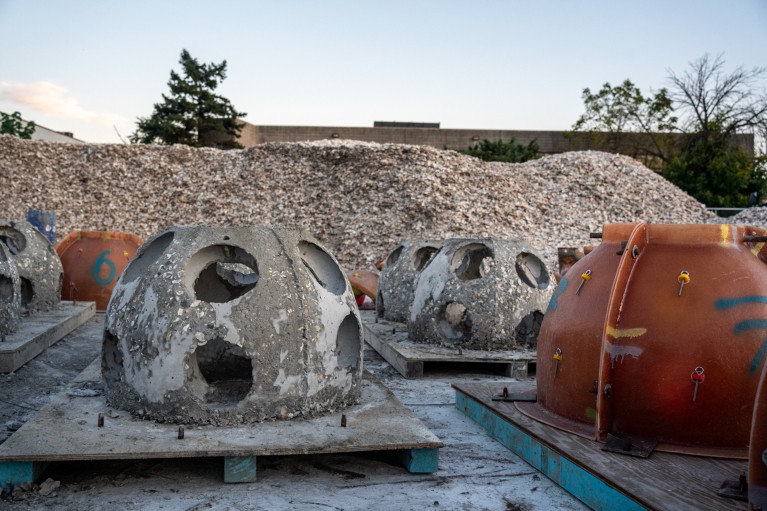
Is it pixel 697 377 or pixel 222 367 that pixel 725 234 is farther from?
pixel 222 367

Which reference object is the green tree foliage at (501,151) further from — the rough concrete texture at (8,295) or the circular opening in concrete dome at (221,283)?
the circular opening in concrete dome at (221,283)

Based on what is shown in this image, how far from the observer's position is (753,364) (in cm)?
418

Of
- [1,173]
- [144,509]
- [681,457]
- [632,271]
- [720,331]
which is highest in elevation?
[1,173]

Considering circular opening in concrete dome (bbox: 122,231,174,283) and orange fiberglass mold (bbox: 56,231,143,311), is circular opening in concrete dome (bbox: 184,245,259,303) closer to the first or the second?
circular opening in concrete dome (bbox: 122,231,174,283)

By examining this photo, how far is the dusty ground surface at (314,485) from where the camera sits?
403 centimetres

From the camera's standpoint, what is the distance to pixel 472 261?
927cm

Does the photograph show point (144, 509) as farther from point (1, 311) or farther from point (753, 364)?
point (1, 311)

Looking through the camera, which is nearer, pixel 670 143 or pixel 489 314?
pixel 489 314

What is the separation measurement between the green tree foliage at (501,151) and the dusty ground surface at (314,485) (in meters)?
25.1

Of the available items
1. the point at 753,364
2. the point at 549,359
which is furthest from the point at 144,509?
the point at 753,364

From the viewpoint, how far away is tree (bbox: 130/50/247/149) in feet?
101

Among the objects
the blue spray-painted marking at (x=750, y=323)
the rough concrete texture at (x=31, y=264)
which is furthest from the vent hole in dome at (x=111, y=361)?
the rough concrete texture at (x=31, y=264)

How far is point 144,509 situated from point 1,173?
76.1 ft

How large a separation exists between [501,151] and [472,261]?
2169 centimetres
